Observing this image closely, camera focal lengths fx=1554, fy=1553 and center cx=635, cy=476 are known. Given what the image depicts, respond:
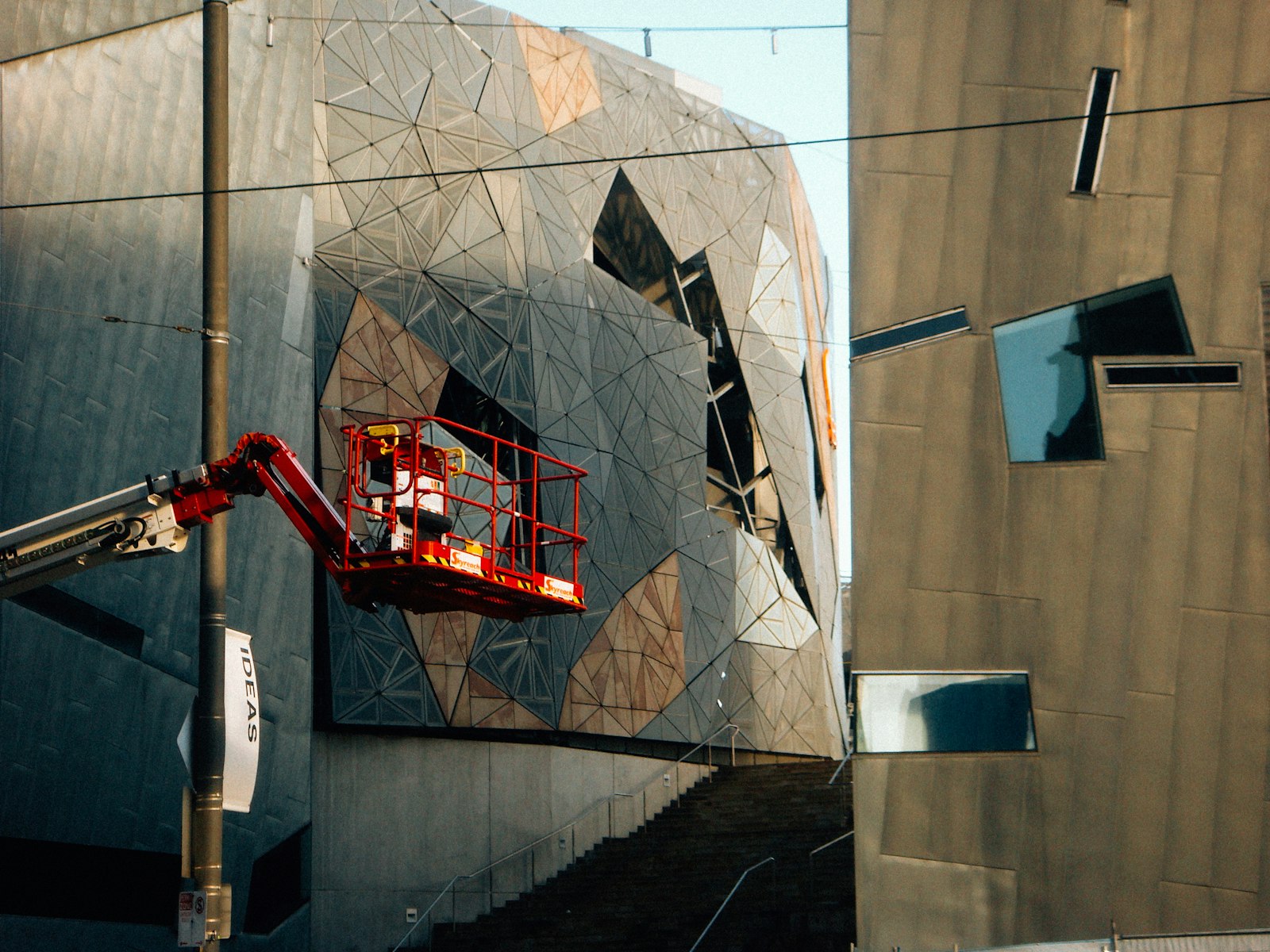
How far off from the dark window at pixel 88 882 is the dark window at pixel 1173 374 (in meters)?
12.3

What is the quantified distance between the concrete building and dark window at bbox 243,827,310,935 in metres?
0.06

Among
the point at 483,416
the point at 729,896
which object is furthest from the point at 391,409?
the point at 729,896

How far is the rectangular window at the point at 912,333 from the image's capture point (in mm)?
16484

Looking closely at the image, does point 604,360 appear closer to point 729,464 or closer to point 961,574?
point 729,464

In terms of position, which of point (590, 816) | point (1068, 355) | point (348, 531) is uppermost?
point (1068, 355)

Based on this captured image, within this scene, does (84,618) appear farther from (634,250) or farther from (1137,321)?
(634,250)

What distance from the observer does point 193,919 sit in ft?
33.1

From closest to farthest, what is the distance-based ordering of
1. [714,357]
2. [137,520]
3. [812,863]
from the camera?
1. [137,520]
2. [812,863]
3. [714,357]

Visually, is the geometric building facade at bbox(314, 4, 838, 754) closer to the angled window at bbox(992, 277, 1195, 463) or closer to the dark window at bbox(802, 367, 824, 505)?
the dark window at bbox(802, 367, 824, 505)

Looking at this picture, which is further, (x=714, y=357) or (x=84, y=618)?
(x=714, y=357)

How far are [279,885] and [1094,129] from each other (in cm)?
1522

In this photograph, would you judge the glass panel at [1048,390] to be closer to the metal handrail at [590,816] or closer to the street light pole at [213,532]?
the street light pole at [213,532]

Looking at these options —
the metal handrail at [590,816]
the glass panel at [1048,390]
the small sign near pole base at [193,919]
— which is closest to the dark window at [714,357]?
the metal handrail at [590,816]

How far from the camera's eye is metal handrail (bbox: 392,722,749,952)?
82.6 ft
